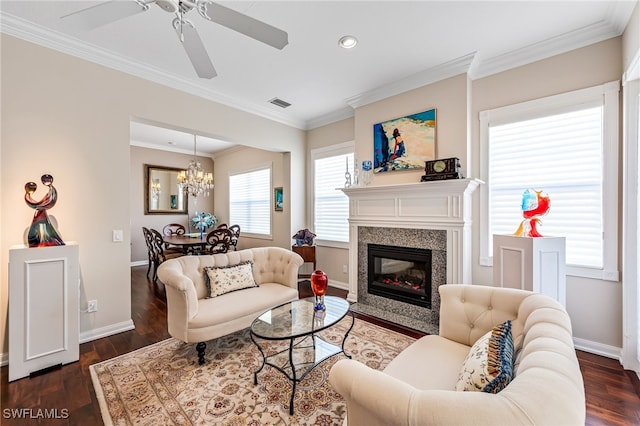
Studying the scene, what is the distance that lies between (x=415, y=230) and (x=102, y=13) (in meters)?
3.40

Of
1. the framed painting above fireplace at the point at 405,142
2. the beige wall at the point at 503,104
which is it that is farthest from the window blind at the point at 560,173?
the framed painting above fireplace at the point at 405,142

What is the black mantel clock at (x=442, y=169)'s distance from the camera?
9.98ft

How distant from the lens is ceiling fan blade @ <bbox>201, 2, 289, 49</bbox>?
5.08 feet

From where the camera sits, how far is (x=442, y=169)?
10.2ft

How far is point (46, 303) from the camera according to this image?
7.63 ft

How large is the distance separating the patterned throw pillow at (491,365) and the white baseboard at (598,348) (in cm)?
215

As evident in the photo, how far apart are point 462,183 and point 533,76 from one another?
134cm

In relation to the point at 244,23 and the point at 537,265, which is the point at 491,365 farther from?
the point at 244,23

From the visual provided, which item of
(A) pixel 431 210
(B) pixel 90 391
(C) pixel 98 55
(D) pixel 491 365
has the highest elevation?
(C) pixel 98 55

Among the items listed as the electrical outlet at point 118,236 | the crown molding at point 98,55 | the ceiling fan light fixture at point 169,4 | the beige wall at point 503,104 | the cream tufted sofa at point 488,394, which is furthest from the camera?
the electrical outlet at point 118,236

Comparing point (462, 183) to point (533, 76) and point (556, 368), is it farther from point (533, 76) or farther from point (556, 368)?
point (556, 368)

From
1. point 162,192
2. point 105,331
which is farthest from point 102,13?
point 162,192

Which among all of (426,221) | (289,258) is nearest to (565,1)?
(426,221)

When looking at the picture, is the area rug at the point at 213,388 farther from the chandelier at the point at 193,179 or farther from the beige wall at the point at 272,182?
the chandelier at the point at 193,179
